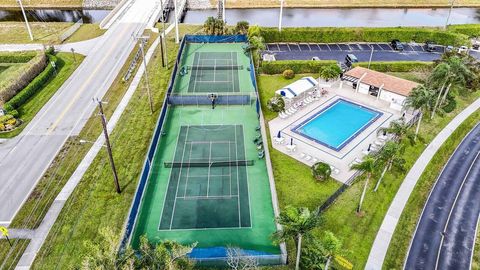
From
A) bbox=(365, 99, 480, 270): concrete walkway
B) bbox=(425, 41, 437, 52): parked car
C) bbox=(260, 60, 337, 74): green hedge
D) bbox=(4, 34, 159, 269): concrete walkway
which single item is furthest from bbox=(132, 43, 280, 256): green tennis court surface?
→ bbox=(425, 41, 437, 52): parked car

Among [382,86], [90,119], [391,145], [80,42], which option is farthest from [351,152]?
[80,42]

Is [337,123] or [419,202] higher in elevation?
[337,123]

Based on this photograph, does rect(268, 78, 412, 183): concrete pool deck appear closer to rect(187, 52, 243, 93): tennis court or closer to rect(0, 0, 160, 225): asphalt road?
rect(187, 52, 243, 93): tennis court

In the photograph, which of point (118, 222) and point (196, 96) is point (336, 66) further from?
point (118, 222)

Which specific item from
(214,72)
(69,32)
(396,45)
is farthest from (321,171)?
(69,32)

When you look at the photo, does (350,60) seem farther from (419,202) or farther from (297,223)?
(297,223)

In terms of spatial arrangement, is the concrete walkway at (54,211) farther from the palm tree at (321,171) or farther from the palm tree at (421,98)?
the palm tree at (421,98)

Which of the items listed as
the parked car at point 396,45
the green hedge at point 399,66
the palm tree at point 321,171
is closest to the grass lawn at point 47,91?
the palm tree at point 321,171
